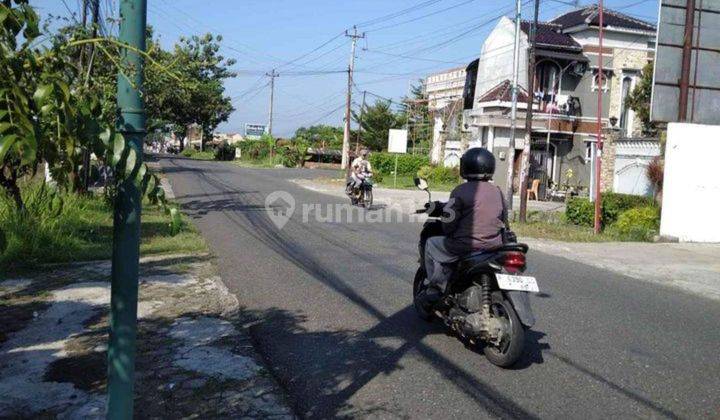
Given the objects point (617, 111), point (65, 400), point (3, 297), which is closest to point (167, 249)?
point (3, 297)

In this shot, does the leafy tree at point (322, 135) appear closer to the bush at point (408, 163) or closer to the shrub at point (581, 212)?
the bush at point (408, 163)

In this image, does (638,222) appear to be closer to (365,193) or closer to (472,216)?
(365,193)

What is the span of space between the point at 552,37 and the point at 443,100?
17190 mm

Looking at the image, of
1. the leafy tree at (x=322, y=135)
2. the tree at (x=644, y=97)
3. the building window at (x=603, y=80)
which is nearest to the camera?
the tree at (x=644, y=97)

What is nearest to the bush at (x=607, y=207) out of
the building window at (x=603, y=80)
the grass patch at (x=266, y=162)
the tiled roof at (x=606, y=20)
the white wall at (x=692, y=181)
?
the white wall at (x=692, y=181)

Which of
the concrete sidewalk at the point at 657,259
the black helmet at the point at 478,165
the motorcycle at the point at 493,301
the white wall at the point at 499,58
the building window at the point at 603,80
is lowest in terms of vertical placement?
the concrete sidewalk at the point at 657,259

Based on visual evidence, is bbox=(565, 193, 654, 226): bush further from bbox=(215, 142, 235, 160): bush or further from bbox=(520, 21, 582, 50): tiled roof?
bbox=(215, 142, 235, 160): bush

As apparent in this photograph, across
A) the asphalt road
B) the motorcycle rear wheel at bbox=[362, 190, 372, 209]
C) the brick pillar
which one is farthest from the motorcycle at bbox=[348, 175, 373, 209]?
the brick pillar

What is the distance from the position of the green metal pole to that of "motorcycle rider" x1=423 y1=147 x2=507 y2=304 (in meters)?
3.54

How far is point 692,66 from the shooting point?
1565 centimetres

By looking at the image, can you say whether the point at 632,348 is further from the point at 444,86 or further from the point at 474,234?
the point at 444,86

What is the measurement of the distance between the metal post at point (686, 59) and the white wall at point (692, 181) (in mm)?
1041

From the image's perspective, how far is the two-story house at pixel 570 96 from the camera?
31719 millimetres

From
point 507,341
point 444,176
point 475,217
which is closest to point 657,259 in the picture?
point 475,217
